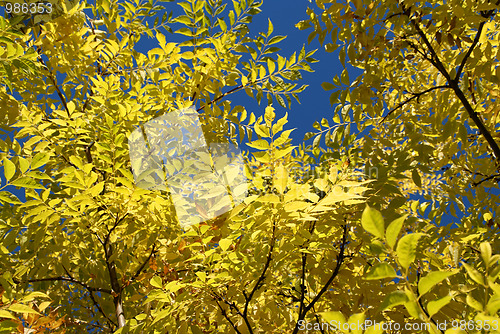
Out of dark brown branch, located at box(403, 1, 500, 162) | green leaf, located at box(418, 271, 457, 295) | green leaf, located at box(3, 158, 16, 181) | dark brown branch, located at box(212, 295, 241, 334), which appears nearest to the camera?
green leaf, located at box(418, 271, 457, 295)

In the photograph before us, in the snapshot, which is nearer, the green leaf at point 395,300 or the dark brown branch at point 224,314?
the green leaf at point 395,300

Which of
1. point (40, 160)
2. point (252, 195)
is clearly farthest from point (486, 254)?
point (40, 160)

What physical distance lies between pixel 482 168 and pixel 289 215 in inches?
68.5

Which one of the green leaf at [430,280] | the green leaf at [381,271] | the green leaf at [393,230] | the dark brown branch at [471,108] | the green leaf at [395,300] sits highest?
the dark brown branch at [471,108]

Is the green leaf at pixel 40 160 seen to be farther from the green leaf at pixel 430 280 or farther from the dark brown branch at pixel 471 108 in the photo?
the dark brown branch at pixel 471 108

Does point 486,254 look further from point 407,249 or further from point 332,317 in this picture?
point 332,317

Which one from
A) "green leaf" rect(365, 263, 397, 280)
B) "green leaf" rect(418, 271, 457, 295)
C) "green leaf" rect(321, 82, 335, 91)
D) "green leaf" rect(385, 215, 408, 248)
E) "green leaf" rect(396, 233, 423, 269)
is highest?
"green leaf" rect(321, 82, 335, 91)

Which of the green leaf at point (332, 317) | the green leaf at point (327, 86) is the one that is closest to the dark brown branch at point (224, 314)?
the green leaf at point (332, 317)

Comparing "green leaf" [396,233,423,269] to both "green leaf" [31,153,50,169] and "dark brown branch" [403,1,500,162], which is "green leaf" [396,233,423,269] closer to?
"green leaf" [31,153,50,169]

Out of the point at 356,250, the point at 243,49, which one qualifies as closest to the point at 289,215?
the point at 356,250

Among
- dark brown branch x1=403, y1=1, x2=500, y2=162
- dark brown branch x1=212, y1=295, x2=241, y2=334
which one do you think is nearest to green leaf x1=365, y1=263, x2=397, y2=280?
dark brown branch x1=212, y1=295, x2=241, y2=334

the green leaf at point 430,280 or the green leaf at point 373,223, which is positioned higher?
the green leaf at point 373,223

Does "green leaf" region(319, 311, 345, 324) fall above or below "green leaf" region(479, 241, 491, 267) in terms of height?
below

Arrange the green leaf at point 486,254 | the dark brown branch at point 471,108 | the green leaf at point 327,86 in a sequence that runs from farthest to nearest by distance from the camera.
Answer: the green leaf at point 327,86 → the dark brown branch at point 471,108 → the green leaf at point 486,254
